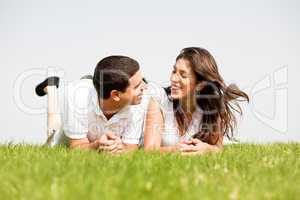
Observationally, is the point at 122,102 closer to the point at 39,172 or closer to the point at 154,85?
the point at 154,85

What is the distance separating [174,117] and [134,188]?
5.59 metres

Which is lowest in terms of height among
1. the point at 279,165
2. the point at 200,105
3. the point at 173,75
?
the point at 279,165

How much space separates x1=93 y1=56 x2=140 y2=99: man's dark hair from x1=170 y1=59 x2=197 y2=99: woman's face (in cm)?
80

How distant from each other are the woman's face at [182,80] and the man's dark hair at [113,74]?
2.62ft

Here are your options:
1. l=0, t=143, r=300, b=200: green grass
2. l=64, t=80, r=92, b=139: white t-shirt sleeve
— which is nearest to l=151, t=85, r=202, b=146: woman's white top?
l=64, t=80, r=92, b=139: white t-shirt sleeve

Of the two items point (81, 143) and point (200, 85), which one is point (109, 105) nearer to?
point (81, 143)

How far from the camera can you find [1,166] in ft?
16.5

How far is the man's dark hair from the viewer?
7891mm

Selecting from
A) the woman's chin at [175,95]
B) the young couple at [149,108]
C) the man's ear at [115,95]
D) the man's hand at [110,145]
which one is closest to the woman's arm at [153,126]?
the young couple at [149,108]

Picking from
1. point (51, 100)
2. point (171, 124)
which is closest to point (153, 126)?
point (171, 124)

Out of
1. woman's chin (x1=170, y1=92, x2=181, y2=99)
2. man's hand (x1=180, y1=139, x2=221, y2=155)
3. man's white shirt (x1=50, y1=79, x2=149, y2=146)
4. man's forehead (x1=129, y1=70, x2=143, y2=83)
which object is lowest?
man's hand (x1=180, y1=139, x2=221, y2=155)

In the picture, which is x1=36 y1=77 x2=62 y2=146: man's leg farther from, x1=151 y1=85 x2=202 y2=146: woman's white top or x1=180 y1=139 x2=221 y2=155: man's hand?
x1=180 y1=139 x2=221 y2=155: man's hand

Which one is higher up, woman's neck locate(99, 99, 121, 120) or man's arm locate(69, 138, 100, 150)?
woman's neck locate(99, 99, 121, 120)

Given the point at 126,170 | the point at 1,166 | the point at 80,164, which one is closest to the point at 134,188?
the point at 126,170
